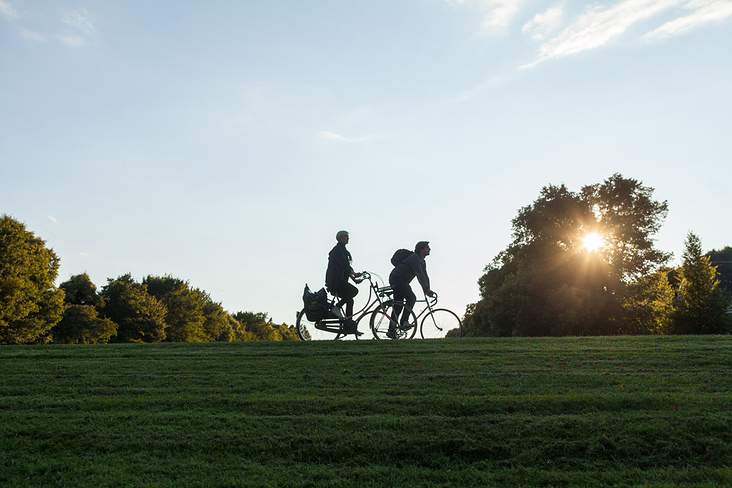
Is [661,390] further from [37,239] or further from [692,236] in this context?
[37,239]

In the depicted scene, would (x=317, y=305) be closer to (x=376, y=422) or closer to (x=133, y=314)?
(x=376, y=422)

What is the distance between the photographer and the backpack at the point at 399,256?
48.7 feet

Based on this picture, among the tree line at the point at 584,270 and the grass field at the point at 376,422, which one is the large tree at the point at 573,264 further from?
the grass field at the point at 376,422

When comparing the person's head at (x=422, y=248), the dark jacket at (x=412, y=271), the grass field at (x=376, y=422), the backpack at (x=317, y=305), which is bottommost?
the grass field at (x=376, y=422)

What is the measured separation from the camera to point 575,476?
5.45m

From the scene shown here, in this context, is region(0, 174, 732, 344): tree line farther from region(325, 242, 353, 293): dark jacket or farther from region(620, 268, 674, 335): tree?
region(325, 242, 353, 293): dark jacket

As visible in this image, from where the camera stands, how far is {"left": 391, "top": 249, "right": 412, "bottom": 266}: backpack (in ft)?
48.7

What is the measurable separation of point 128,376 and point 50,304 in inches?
1613

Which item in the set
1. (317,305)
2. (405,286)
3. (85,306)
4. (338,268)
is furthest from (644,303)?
(85,306)

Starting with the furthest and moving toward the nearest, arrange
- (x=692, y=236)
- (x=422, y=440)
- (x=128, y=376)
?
(x=692, y=236) → (x=128, y=376) → (x=422, y=440)

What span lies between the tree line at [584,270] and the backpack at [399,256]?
21604 mm

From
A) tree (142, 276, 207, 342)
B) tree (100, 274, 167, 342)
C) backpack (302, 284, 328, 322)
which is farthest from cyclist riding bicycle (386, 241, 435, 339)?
tree (142, 276, 207, 342)

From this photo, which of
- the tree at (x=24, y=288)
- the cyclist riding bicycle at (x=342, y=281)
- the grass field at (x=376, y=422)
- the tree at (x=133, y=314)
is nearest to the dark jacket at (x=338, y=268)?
the cyclist riding bicycle at (x=342, y=281)

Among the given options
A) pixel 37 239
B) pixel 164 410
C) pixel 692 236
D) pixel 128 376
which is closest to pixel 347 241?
pixel 128 376
